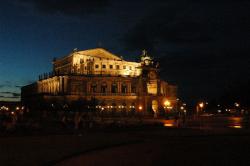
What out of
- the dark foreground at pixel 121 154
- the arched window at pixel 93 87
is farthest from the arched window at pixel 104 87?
the dark foreground at pixel 121 154

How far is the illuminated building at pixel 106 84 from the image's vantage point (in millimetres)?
111562

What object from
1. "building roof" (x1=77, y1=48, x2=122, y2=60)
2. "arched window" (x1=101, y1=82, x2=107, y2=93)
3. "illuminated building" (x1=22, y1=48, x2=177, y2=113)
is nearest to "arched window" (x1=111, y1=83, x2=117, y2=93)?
"illuminated building" (x1=22, y1=48, x2=177, y2=113)

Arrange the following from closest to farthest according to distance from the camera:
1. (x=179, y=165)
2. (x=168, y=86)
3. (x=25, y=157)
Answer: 1. (x=179, y=165)
2. (x=25, y=157)
3. (x=168, y=86)

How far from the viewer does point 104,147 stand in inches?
958

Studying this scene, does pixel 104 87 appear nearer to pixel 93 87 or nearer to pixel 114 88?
pixel 114 88

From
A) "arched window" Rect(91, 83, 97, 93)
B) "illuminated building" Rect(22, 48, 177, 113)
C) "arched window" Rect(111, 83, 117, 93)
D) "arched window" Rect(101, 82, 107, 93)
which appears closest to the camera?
"illuminated building" Rect(22, 48, 177, 113)

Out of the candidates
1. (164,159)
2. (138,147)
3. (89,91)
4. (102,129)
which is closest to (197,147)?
(138,147)

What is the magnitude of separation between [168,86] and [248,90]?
2751cm

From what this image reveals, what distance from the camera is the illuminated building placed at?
112 m

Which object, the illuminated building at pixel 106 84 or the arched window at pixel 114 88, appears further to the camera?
the arched window at pixel 114 88

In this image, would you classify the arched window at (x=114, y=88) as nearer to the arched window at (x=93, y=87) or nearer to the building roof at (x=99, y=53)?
the arched window at (x=93, y=87)

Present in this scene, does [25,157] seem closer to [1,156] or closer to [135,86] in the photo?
[1,156]

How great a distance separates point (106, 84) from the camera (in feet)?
383

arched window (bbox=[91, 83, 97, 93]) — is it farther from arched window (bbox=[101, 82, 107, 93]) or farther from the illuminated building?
arched window (bbox=[101, 82, 107, 93])
